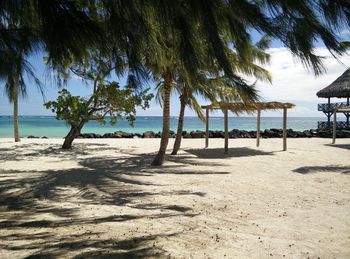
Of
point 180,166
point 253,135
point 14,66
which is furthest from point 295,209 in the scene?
point 253,135

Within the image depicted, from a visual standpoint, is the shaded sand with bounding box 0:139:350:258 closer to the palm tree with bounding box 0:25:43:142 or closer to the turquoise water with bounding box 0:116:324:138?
the palm tree with bounding box 0:25:43:142

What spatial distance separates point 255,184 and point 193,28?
5229 millimetres

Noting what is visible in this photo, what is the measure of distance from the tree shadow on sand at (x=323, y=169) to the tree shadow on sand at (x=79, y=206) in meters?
2.11

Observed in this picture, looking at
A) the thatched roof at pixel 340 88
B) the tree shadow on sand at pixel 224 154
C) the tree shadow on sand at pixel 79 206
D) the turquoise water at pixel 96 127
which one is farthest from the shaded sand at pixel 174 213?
the thatched roof at pixel 340 88

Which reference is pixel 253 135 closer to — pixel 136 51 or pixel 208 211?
pixel 208 211

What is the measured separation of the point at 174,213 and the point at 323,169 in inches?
238

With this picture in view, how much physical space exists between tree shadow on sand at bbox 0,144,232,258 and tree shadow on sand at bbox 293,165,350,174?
211 cm

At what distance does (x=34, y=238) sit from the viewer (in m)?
3.93

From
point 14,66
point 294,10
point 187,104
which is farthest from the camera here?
point 187,104

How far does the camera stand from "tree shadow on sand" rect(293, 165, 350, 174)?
9.39 meters

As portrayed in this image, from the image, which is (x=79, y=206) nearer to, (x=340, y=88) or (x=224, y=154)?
(x=224, y=154)

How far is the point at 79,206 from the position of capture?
5477 millimetres

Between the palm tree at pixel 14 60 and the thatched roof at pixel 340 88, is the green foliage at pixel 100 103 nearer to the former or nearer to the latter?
the palm tree at pixel 14 60

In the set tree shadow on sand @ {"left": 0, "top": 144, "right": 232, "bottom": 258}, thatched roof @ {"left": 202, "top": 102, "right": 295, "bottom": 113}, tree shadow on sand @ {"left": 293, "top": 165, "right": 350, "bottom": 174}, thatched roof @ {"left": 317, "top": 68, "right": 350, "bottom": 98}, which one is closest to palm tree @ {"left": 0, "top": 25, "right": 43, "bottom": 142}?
tree shadow on sand @ {"left": 0, "top": 144, "right": 232, "bottom": 258}
